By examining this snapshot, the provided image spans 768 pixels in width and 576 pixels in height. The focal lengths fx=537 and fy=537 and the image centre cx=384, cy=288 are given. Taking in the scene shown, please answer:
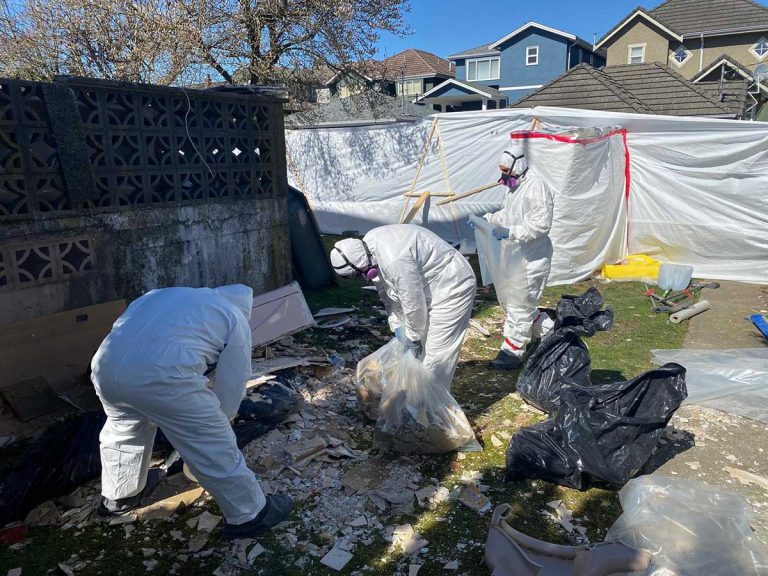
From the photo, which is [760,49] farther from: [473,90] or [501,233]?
[501,233]

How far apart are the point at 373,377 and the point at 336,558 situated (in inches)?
55.6

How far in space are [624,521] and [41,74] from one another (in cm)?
1017

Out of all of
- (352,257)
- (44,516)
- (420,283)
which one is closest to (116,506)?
(44,516)

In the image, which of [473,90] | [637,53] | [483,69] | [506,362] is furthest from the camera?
[483,69]

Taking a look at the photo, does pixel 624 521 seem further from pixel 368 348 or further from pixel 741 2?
pixel 741 2

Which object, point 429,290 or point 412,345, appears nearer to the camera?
point 412,345

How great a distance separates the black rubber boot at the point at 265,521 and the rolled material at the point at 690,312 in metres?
5.04

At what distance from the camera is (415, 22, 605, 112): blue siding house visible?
31.0 m

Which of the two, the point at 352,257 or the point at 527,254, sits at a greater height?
the point at 352,257

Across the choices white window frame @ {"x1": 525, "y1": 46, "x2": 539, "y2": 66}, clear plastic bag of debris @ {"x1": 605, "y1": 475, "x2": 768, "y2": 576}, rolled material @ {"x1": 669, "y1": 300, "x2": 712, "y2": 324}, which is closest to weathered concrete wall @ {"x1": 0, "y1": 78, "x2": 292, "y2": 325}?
clear plastic bag of debris @ {"x1": 605, "y1": 475, "x2": 768, "y2": 576}

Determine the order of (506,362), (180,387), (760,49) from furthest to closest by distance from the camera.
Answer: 1. (760,49)
2. (506,362)
3. (180,387)

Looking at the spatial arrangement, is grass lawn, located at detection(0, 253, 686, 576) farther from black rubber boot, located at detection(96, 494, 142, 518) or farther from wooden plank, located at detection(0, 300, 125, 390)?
wooden plank, located at detection(0, 300, 125, 390)

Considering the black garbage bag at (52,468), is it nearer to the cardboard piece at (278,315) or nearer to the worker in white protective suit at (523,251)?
the cardboard piece at (278,315)

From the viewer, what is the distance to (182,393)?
244 cm
